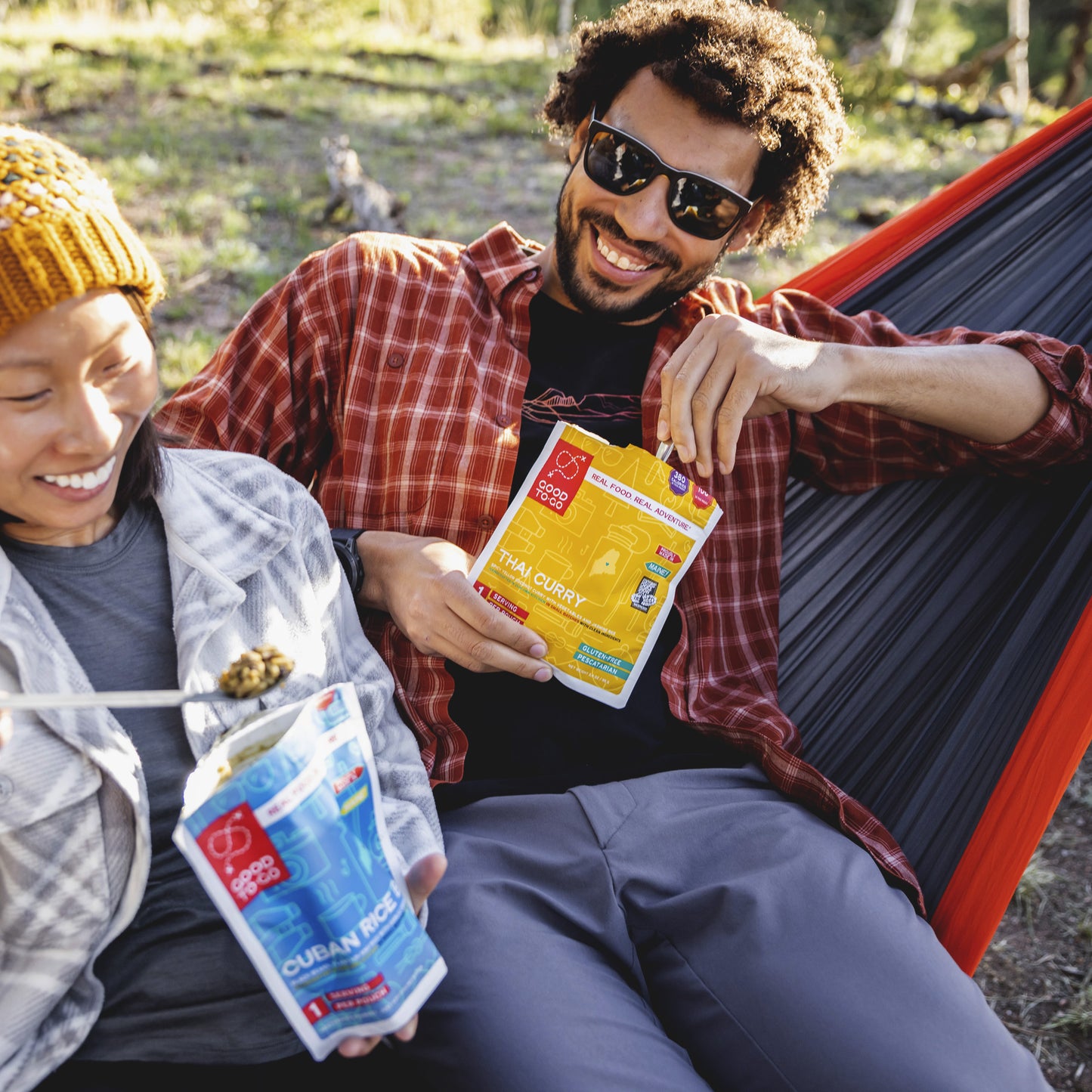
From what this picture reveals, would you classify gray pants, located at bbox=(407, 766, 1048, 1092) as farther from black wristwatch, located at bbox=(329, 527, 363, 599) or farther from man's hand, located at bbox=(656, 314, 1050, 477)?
man's hand, located at bbox=(656, 314, 1050, 477)

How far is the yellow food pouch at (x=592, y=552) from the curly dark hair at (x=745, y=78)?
27.8 inches

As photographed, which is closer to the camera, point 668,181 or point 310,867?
point 310,867

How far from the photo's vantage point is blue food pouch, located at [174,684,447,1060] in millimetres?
908

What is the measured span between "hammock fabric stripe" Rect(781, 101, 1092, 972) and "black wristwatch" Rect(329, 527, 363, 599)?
83 cm

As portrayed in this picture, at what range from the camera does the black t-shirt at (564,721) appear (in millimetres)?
1618

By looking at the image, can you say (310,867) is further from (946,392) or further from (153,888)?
(946,392)

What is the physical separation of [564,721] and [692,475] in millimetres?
529

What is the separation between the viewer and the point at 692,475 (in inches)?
72.4

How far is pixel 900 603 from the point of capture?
1.87 meters

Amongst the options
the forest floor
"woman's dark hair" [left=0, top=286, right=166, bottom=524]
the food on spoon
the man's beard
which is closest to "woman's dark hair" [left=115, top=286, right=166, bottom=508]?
"woman's dark hair" [left=0, top=286, right=166, bottom=524]

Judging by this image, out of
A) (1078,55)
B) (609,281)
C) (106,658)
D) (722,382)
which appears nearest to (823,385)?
(722,382)

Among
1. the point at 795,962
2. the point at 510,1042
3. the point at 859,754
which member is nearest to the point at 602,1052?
the point at 510,1042

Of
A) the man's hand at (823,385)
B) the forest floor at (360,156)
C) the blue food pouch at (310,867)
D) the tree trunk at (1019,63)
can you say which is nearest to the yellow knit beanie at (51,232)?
the blue food pouch at (310,867)

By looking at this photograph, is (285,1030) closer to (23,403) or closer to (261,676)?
(261,676)
